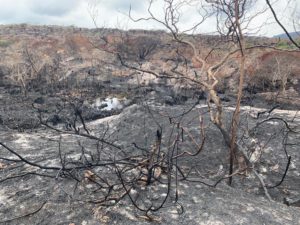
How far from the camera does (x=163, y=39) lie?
89.8 ft

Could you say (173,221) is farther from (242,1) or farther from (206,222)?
(242,1)

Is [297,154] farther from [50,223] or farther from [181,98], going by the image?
[181,98]

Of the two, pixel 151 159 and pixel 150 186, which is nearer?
pixel 151 159

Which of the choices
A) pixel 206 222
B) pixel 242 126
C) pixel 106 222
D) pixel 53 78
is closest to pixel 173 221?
pixel 206 222

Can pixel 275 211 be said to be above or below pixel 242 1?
below

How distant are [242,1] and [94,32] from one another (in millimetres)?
29609

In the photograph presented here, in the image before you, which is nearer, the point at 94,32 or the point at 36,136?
the point at 36,136

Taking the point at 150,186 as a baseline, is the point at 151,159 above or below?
above

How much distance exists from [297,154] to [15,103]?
8910mm

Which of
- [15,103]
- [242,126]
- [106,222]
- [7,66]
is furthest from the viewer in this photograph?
[7,66]

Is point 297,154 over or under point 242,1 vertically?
under

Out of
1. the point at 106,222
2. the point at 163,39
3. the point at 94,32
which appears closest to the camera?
the point at 106,222

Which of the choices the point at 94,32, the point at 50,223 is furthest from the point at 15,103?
the point at 94,32

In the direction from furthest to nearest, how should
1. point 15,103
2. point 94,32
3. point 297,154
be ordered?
point 94,32
point 15,103
point 297,154
